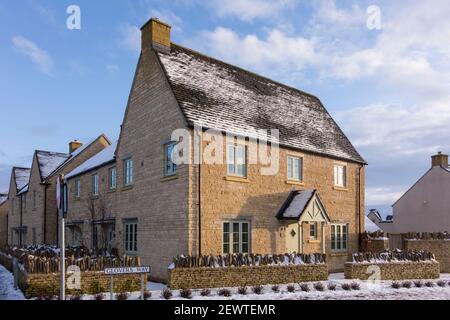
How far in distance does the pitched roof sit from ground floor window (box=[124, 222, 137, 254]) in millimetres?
7280

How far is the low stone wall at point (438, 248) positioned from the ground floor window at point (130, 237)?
53.4ft

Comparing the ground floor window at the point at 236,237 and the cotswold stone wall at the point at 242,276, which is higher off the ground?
the ground floor window at the point at 236,237

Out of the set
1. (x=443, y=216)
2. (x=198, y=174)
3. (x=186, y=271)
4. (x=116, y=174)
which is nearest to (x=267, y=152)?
(x=198, y=174)

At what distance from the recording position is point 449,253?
83.1ft

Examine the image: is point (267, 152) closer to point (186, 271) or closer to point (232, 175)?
point (232, 175)

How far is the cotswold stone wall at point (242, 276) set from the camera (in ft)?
52.7

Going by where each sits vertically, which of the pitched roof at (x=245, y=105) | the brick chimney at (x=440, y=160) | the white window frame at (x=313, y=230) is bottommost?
the white window frame at (x=313, y=230)

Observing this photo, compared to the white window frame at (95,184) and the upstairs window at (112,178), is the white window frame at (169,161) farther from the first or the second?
the white window frame at (95,184)

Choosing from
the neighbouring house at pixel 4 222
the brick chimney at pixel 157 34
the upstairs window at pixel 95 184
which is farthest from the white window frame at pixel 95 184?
the neighbouring house at pixel 4 222

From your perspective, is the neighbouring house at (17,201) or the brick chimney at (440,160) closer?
the brick chimney at (440,160)

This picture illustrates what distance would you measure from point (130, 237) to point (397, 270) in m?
13.7

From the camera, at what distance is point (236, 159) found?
1980 centimetres

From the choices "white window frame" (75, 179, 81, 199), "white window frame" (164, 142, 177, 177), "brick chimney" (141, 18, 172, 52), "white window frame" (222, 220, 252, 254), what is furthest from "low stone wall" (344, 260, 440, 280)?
"white window frame" (75, 179, 81, 199)

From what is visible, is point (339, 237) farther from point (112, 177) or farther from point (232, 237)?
point (112, 177)
